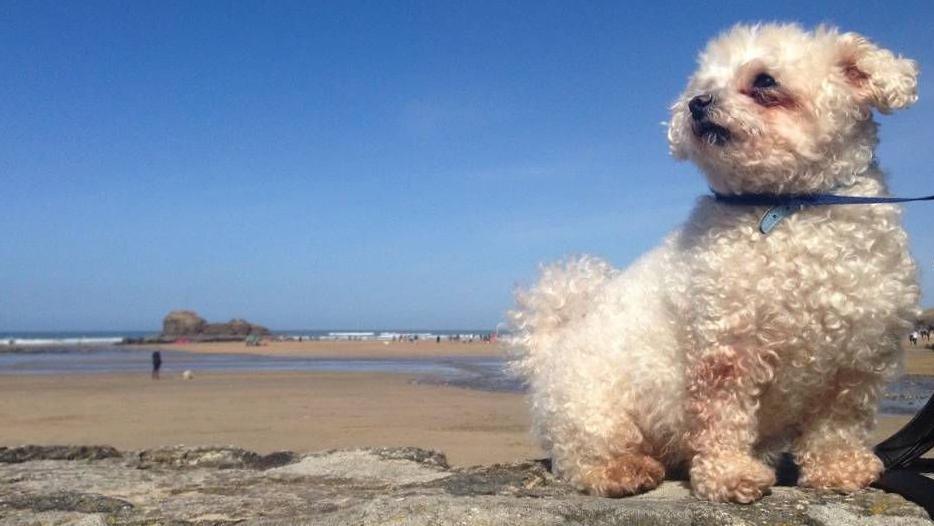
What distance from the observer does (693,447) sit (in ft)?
11.2

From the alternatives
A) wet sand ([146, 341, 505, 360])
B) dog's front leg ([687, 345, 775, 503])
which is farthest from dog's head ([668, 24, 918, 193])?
wet sand ([146, 341, 505, 360])

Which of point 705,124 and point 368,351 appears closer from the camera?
point 705,124

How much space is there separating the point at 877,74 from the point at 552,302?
6.61 ft

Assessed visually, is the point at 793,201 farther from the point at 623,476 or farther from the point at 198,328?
the point at 198,328

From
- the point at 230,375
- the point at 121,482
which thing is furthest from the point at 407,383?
the point at 121,482

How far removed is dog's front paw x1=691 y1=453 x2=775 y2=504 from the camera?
3.13m

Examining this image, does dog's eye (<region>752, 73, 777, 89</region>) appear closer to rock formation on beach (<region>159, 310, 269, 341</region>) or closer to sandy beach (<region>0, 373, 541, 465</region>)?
sandy beach (<region>0, 373, 541, 465</region>)

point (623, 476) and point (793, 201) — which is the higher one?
point (793, 201)

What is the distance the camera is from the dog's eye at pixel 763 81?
3268 mm

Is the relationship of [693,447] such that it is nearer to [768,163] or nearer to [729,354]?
[729,354]

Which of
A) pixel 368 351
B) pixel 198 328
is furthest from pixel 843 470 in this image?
pixel 198 328

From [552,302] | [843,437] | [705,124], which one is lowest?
[843,437]

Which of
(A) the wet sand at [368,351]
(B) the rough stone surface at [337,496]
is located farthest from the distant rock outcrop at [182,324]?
(B) the rough stone surface at [337,496]

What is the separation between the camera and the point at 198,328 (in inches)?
3184
